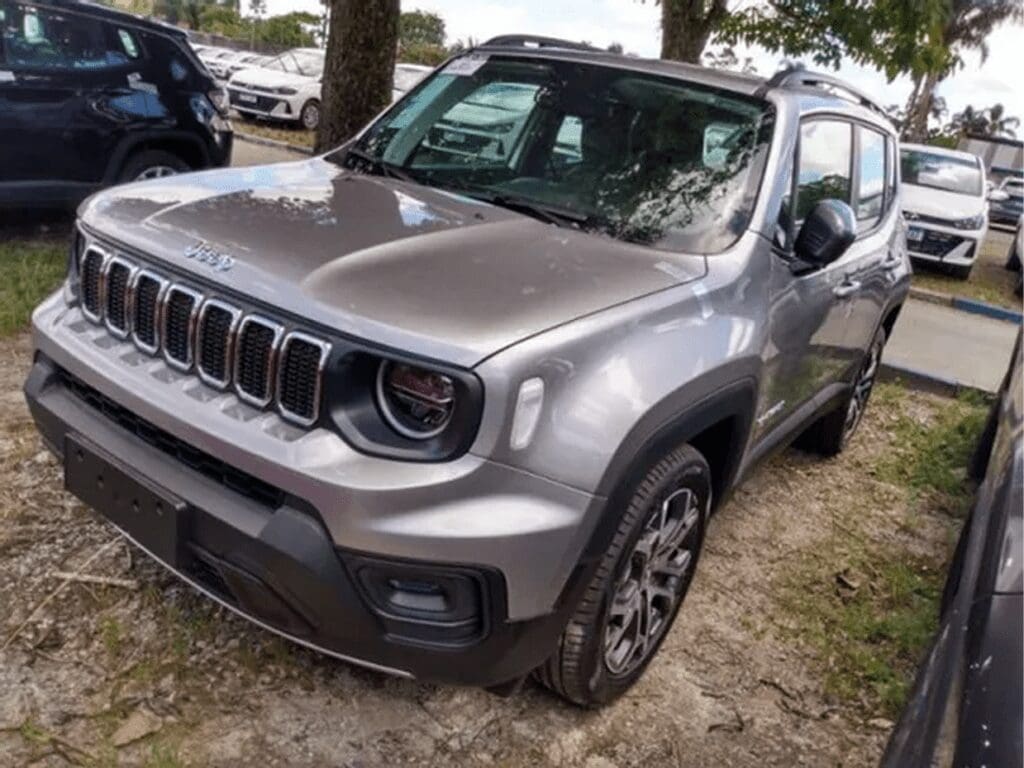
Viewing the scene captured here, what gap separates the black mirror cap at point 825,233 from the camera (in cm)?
296

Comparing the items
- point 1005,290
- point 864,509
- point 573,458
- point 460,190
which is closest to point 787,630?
point 864,509

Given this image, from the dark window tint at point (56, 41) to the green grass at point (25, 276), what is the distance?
1156mm

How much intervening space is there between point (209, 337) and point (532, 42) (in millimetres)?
2136

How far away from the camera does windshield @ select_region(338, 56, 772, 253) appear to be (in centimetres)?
294

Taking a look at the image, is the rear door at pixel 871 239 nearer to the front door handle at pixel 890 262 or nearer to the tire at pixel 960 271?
the front door handle at pixel 890 262

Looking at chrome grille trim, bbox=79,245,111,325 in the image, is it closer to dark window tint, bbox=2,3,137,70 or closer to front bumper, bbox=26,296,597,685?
front bumper, bbox=26,296,597,685

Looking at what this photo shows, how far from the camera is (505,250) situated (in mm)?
2510

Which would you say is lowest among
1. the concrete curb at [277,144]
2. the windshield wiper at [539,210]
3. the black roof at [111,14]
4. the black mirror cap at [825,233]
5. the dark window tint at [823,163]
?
the concrete curb at [277,144]

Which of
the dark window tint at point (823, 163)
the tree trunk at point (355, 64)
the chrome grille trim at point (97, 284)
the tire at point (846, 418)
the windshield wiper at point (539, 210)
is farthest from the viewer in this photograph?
the tree trunk at point (355, 64)

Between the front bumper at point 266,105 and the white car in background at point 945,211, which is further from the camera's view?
the front bumper at point 266,105

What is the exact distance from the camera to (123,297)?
246cm

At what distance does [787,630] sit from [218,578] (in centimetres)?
207

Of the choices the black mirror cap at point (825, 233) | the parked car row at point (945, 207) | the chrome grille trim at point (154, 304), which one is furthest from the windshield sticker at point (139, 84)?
the parked car row at point (945, 207)

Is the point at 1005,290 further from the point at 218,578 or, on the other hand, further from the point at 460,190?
the point at 218,578
